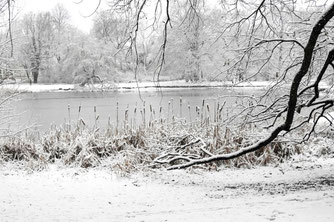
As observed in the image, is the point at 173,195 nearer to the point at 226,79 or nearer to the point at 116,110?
the point at 226,79

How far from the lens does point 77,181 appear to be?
604 cm

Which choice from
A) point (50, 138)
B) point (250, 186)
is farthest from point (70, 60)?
point (250, 186)

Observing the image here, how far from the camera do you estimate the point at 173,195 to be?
5.35 metres

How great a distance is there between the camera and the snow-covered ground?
4.30 metres

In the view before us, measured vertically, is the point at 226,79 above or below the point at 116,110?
above

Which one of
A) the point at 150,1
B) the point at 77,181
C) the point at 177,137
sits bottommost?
the point at 77,181

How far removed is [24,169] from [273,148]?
453cm

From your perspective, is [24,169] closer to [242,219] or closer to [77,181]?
[77,181]

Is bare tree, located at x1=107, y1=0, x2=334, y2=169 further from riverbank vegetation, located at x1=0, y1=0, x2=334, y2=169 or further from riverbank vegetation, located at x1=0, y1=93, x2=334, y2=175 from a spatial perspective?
riverbank vegetation, located at x1=0, y1=93, x2=334, y2=175

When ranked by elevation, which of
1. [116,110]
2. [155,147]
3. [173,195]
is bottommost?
[173,195]

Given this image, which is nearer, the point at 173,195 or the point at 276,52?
the point at 173,195

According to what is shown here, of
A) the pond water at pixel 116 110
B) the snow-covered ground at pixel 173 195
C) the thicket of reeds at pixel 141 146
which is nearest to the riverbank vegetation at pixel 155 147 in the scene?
the thicket of reeds at pixel 141 146

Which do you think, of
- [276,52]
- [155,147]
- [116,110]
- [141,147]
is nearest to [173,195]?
[155,147]

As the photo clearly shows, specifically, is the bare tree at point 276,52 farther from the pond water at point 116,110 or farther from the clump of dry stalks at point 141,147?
the pond water at point 116,110
